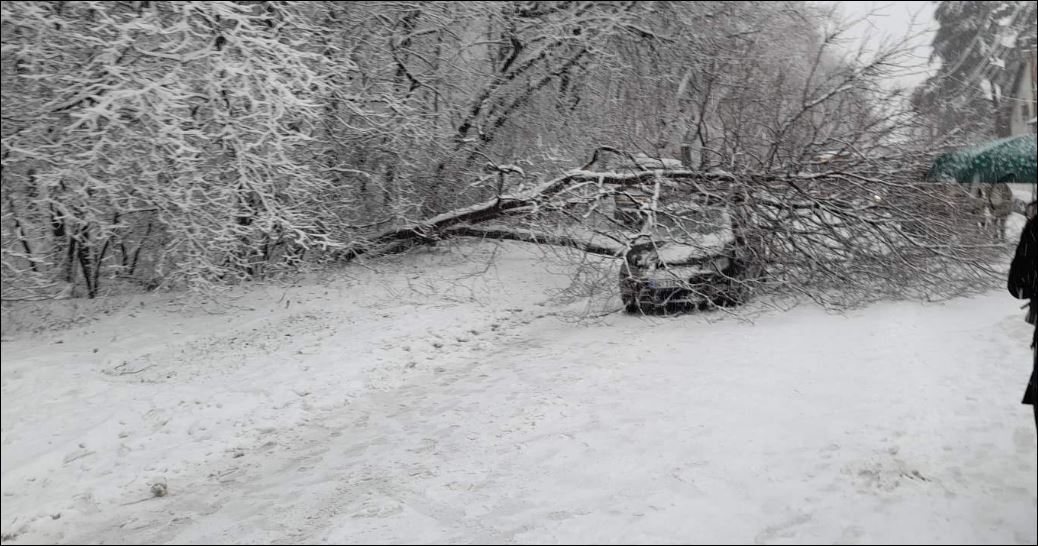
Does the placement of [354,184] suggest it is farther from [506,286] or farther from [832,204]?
[832,204]

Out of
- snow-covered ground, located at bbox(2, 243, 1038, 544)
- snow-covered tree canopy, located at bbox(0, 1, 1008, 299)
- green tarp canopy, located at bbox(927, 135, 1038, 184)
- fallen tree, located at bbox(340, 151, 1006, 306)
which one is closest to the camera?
snow-covered ground, located at bbox(2, 243, 1038, 544)

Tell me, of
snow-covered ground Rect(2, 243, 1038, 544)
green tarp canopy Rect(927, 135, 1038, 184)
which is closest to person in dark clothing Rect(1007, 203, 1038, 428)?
snow-covered ground Rect(2, 243, 1038, 544)

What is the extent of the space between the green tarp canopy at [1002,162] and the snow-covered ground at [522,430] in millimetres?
1548

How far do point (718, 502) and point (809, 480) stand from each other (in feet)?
1.89

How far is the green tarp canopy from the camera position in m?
→ 6.23

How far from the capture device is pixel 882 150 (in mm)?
10836

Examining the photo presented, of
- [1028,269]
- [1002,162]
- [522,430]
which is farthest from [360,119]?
[1028,269]

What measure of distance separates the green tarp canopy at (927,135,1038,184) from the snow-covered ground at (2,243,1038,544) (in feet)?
5.08

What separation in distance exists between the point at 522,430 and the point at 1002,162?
15.6ft

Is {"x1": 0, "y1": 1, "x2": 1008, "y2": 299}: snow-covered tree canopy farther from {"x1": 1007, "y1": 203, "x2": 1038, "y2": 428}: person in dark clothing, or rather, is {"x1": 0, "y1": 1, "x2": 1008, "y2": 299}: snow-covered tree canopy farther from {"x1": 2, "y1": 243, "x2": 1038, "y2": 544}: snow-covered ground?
{"x1": 1007, "y1": 203, "x2": 1038, "y2": 428}: person in dark clothing

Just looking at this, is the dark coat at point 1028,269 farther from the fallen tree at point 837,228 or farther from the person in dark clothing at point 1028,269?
the fallen tree at point 837,228

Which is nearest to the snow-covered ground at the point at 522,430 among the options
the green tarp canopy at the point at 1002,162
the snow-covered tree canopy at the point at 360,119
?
the snow-covered tree canopy at the point at 360,119

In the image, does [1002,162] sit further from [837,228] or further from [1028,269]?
[837,228]

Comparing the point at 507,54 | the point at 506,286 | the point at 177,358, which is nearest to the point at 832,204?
the point at 506,286
